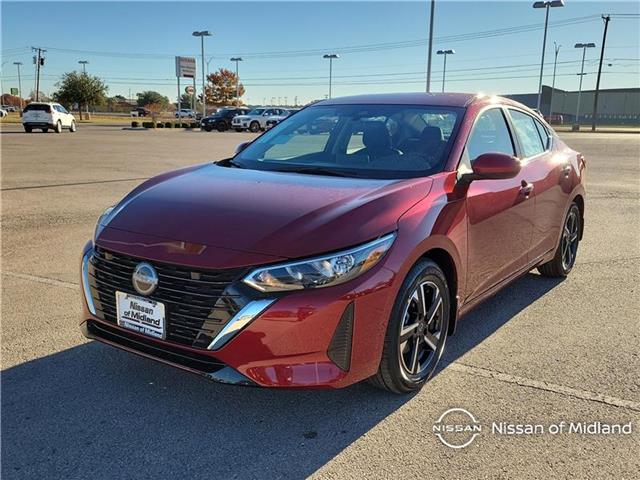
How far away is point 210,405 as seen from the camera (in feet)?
10.3

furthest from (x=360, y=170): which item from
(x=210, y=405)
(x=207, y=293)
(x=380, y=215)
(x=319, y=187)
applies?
(x=210, y=405)

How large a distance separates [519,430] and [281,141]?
2.64 metres

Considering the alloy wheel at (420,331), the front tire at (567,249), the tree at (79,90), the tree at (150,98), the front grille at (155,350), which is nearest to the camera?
the front grille at (155,350)

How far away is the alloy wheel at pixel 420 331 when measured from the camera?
3.13m

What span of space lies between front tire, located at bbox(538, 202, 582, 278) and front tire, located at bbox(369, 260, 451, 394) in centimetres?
239

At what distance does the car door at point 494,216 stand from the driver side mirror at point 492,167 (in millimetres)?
91

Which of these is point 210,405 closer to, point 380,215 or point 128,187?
point 380,215

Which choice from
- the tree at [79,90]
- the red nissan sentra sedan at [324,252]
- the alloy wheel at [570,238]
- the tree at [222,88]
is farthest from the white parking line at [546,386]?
the tree at [222,88]

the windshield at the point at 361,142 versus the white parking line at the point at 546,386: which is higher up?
the windshield at the point at 361,142

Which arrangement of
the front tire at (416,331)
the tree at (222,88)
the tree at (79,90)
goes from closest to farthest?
the front tire at (416,331)
the tree at (79,90)
the tree at (222,88)

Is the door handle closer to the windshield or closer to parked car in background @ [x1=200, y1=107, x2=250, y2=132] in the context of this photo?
the windshield

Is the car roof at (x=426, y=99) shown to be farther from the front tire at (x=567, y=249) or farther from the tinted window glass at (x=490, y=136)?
the front tire at (x=567, y=249)

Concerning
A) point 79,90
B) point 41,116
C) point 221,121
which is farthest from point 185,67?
point 41,116

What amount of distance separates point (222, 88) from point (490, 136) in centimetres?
9626
